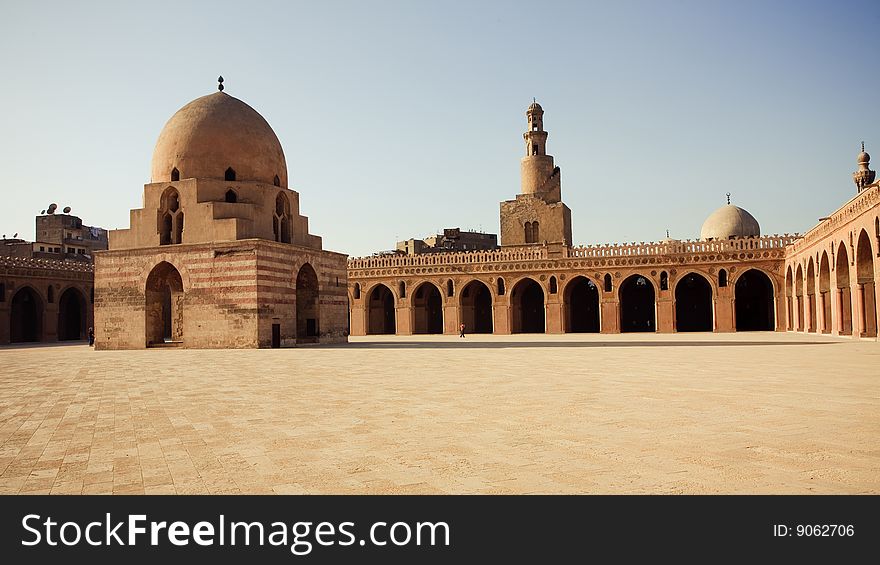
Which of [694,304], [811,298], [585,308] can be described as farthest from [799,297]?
[585,308]

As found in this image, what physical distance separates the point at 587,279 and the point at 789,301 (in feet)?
38.3

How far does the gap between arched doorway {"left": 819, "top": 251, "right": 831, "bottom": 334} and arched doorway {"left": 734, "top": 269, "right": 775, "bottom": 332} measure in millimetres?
11425

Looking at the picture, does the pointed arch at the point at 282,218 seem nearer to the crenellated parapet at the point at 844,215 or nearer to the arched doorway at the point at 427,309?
the arched doorway at the point at 427,309

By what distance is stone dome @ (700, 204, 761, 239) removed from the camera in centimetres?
4481

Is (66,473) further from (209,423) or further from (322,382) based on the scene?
(322,382)

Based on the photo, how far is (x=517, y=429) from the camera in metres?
7.18

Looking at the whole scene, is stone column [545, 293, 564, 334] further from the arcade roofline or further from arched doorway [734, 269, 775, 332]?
arched doorway [734, 269, 775, 332]

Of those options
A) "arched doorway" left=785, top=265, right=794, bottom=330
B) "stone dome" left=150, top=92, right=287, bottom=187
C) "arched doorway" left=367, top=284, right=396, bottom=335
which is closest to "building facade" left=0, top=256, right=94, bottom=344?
"stone dome" left=150, top=92, right=287, bottom=187

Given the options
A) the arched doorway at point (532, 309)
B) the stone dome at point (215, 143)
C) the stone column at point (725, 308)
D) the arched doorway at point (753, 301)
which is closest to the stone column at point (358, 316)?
the arched doorway at point (532, 309)

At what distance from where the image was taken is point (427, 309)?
148 feet

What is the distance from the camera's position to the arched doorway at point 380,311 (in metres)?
44.5

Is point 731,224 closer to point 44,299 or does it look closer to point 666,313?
point 666,313

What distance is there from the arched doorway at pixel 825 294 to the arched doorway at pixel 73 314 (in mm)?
38566

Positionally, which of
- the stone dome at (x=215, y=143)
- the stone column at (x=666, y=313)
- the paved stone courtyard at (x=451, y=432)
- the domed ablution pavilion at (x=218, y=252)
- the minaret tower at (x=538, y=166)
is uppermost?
the minaret tower at (x=538, y=166)
